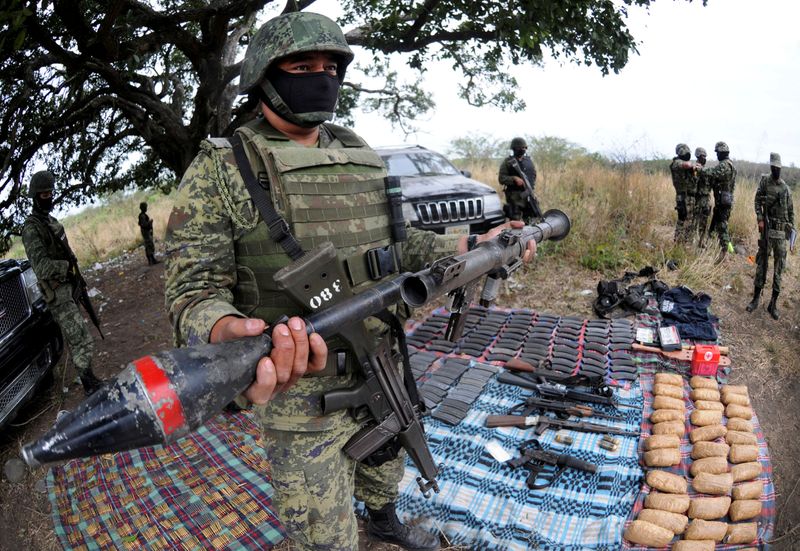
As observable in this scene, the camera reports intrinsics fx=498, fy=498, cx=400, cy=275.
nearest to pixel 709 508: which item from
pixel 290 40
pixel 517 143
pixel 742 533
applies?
pixel 742 533

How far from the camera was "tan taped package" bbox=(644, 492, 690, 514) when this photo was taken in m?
2.90

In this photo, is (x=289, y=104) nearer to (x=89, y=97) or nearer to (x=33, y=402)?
(x=33, y=402)

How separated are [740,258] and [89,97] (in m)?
9.53

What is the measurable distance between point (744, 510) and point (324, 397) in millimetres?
2666

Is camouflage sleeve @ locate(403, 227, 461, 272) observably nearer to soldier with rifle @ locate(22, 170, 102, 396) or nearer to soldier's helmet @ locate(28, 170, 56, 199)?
soldier with rifle @ locate(22, 170, 102, 396)

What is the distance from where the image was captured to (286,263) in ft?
5.58

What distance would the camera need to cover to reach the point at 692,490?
318 centimetres

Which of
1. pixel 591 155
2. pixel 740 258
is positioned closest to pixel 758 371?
pixel 740 258

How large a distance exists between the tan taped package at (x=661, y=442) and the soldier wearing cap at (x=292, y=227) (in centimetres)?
238

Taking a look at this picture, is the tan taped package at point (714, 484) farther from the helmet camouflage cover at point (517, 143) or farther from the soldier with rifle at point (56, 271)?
the helmet camouflage cover at point (517, 143)

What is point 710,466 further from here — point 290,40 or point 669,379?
point 290,40

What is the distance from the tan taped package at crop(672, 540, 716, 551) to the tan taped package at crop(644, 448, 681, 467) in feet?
2.06

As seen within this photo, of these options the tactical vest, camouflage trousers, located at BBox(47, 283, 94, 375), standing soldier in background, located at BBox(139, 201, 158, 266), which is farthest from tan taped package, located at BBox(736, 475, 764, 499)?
standing soldier in background, located at BBox(139, 201, 158, 266)

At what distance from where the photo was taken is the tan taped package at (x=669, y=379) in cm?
428
